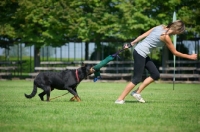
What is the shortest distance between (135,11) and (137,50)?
17.8 metres

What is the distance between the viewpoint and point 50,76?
11.4m

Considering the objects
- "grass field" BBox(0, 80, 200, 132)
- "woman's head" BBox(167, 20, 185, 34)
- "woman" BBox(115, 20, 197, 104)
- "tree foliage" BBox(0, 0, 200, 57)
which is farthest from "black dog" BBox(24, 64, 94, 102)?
"tree foliage" BBox(0, 0, 200, 57)

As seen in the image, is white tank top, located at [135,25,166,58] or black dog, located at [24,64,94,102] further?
black dog, located at [24,64,94,102]

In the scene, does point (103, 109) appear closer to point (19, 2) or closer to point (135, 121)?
point (135, 121)

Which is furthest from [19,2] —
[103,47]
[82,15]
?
[103,47]

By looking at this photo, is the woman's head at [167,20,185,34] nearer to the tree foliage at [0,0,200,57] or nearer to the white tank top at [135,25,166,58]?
the white tank top at [135,25,166,58]

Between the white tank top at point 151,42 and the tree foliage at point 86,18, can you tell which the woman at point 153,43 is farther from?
the tree foliage at point 86,18

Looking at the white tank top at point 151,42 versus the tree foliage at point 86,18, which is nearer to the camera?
the white tank top at point 151,42

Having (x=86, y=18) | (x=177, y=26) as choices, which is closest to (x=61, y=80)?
(x=177, y=26)

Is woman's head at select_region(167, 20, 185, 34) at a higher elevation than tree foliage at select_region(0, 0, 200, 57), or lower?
lower

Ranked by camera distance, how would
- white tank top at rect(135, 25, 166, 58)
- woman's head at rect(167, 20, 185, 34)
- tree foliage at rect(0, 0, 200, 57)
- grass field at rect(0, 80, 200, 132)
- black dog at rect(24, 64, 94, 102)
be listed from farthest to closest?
tree foliage at rect(0, 0, 200, 57) < black dog at rect(24, 64, 94, 102) < white tank top at rect(135, 25, 166, 58) < woman's head at rect(167, 20, 185, 34) < grass field at rect(0, 80, 200, 132)

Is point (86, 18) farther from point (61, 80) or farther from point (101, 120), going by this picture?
point (101, 120)

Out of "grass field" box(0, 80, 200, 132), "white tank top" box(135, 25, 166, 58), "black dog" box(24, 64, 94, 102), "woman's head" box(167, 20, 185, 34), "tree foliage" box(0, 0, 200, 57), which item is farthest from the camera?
"tree foliage" box(0, 0, 200, 57)

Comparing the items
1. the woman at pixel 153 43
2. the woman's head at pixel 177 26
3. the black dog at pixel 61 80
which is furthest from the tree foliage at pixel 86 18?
the woman's head at pixel 177 26
